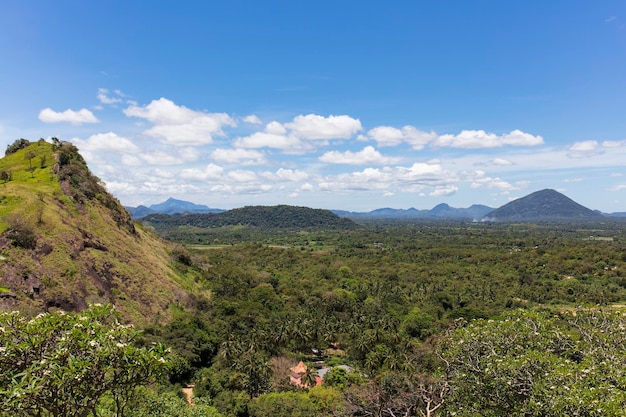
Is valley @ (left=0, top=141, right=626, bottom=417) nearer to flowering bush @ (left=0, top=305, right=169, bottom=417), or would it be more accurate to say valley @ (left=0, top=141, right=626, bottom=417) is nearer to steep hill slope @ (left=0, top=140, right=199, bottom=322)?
flowering bush @ (left=0, top=305, right=169, bottom=417)

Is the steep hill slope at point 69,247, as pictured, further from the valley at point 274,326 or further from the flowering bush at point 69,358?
the flowering bush at point 69,358

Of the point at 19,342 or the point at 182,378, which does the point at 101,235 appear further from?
the point at 19,342

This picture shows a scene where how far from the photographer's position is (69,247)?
1657 inches

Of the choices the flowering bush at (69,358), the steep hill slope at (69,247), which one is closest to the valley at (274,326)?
the flowering bush at (69,358)

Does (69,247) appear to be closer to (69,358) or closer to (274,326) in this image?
(274,326)

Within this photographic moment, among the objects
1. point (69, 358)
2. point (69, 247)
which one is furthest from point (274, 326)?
point (69, 358)

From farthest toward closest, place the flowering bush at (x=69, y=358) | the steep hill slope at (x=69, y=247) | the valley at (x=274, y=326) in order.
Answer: the steep hill slope at (x=69, y=247) < the valley at (x=274, y=326) < the flowering bush at (x=69, y=358)

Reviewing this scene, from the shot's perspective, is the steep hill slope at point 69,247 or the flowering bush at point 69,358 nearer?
the flowering bush at point 69,358

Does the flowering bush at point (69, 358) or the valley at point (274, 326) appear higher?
the flowering bush at point (69, 358)

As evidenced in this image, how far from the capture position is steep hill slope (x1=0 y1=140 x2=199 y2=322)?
36.8m

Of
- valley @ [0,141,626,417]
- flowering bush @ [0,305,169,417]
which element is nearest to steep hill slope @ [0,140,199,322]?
valley @ [0,141,626,417]

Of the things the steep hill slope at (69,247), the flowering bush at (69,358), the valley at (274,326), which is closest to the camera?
the flowering bush at (69,358)

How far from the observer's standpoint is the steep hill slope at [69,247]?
3675 cm

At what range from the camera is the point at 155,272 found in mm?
51594
